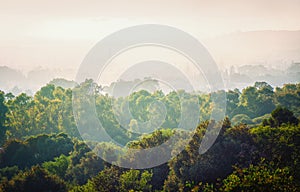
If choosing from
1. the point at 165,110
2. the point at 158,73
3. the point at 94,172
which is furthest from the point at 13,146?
the point at 158,73

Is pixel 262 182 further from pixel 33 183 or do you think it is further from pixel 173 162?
pixel 33 183

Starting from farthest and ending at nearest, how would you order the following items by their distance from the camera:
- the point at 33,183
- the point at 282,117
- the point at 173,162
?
the point at 282,117, the point at 173,162, the point at 33,183

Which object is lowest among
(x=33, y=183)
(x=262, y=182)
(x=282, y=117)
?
(x=262, y=182)

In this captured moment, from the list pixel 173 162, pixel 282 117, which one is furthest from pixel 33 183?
pixel 282 117

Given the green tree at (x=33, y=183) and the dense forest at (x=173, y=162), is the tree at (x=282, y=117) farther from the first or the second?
the green tree at (x=33, y=183)

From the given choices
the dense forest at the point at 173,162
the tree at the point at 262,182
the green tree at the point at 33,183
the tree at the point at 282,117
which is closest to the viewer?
the tree at the point at 262,182

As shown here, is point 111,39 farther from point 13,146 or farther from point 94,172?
point 94,172

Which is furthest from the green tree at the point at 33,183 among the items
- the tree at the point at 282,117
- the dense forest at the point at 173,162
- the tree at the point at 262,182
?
the tree at the point at 282,117

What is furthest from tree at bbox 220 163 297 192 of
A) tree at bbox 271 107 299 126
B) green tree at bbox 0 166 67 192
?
tree at bbox 271 107 299 126

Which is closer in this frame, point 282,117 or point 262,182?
point 262,182

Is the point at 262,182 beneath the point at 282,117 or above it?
beneath

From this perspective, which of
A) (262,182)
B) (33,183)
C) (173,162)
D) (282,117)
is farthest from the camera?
(282,117)

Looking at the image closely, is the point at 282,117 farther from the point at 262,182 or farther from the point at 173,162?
the point at 262,182

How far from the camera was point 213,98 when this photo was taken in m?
82.1
